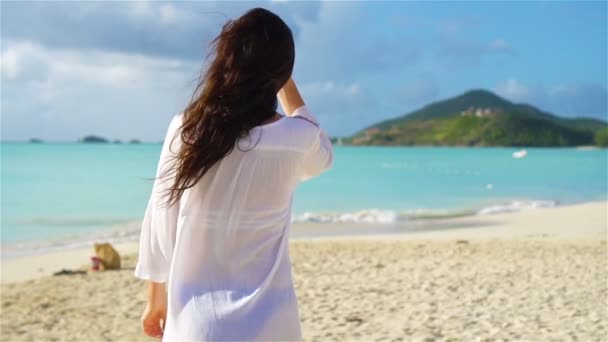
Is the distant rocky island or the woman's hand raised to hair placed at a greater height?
the distant rocky island

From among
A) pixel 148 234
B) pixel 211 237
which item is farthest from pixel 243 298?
pixel 148 234

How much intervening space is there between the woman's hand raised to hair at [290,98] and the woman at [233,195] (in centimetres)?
7

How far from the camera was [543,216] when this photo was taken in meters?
17.5

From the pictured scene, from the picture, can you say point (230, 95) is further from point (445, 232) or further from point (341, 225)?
point (341, 225)

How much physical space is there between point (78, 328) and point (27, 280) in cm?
333

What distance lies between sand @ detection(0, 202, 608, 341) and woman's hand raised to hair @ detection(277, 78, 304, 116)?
162 inches

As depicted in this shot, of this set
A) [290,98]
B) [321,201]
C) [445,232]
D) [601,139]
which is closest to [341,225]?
[445,232]

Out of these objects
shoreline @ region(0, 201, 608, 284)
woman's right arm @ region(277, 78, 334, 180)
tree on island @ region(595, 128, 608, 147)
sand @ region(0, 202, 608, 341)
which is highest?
tree on island @ region(595, 128, 608, 147)

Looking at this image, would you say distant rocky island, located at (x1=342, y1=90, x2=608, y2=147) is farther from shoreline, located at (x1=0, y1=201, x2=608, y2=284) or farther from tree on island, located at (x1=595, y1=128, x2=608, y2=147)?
shoreline, located at (x1=0, y1=201, x2=608, y2=284)

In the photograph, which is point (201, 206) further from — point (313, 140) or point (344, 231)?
point (344, 231)

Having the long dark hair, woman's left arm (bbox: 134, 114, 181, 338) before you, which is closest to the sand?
woman's left arm (bbox: 134, 114, 181, 338)

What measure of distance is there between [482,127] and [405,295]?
10771 cm

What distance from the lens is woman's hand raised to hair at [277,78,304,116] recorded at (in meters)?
1.89

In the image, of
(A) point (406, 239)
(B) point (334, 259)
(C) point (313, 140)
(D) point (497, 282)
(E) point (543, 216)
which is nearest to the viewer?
(C) point (313, 140)
